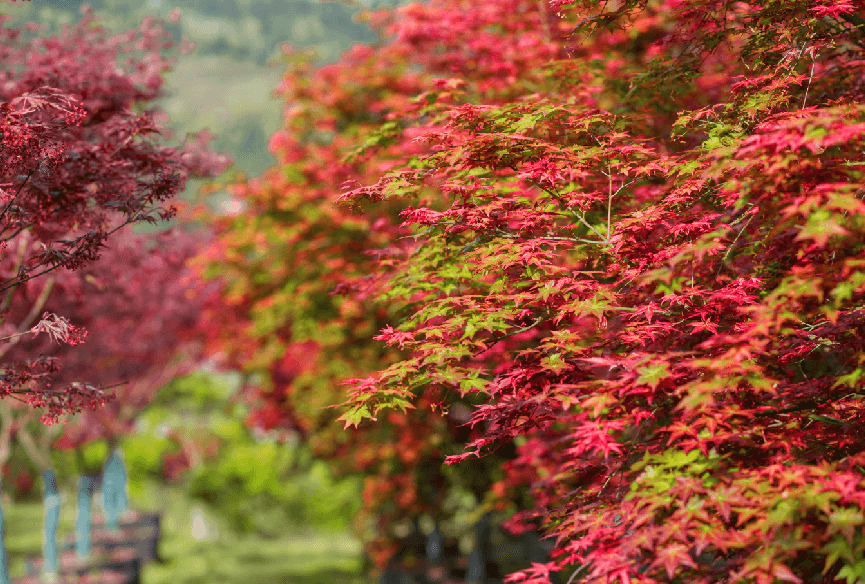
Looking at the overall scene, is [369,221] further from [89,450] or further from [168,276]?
[89,450]

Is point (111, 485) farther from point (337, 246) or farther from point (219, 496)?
point (337, 246)

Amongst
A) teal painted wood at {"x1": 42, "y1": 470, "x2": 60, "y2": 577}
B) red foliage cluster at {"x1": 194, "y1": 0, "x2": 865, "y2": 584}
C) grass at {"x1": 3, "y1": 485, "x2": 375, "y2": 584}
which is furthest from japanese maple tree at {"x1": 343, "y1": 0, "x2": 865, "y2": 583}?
grass at {"x1": 3, "y1": 485, "x2": 375, "y2": 584}

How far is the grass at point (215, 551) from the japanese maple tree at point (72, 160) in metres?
13.5

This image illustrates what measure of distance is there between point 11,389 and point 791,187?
4625mm

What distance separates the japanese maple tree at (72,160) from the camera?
4.41m

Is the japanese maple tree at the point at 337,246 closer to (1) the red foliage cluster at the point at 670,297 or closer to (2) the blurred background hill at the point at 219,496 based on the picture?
(1) the red foliage cluster at the point at 670,297

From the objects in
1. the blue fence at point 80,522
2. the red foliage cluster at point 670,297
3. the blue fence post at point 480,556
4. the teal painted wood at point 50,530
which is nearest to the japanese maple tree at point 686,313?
the red foliage cluster at point 670,297

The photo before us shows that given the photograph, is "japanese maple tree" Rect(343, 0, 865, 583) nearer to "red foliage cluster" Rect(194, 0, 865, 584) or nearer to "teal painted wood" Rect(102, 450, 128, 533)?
"red foliage cluster" Rect(194, 0, 865, 584)

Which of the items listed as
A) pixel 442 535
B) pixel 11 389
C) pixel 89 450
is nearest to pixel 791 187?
pixel 11 389

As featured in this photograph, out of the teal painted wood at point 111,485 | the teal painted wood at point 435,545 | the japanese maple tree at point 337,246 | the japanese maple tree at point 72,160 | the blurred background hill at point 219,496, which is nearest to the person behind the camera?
the japanese maple tree at point 72,160

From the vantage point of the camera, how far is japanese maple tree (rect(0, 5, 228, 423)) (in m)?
4.41

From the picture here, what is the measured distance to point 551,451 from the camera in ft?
23.3

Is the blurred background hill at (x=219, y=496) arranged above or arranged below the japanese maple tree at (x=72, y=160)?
below

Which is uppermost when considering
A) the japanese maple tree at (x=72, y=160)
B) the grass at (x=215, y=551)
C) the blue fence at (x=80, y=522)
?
the japanese maple tree at (x=72, y=160)
